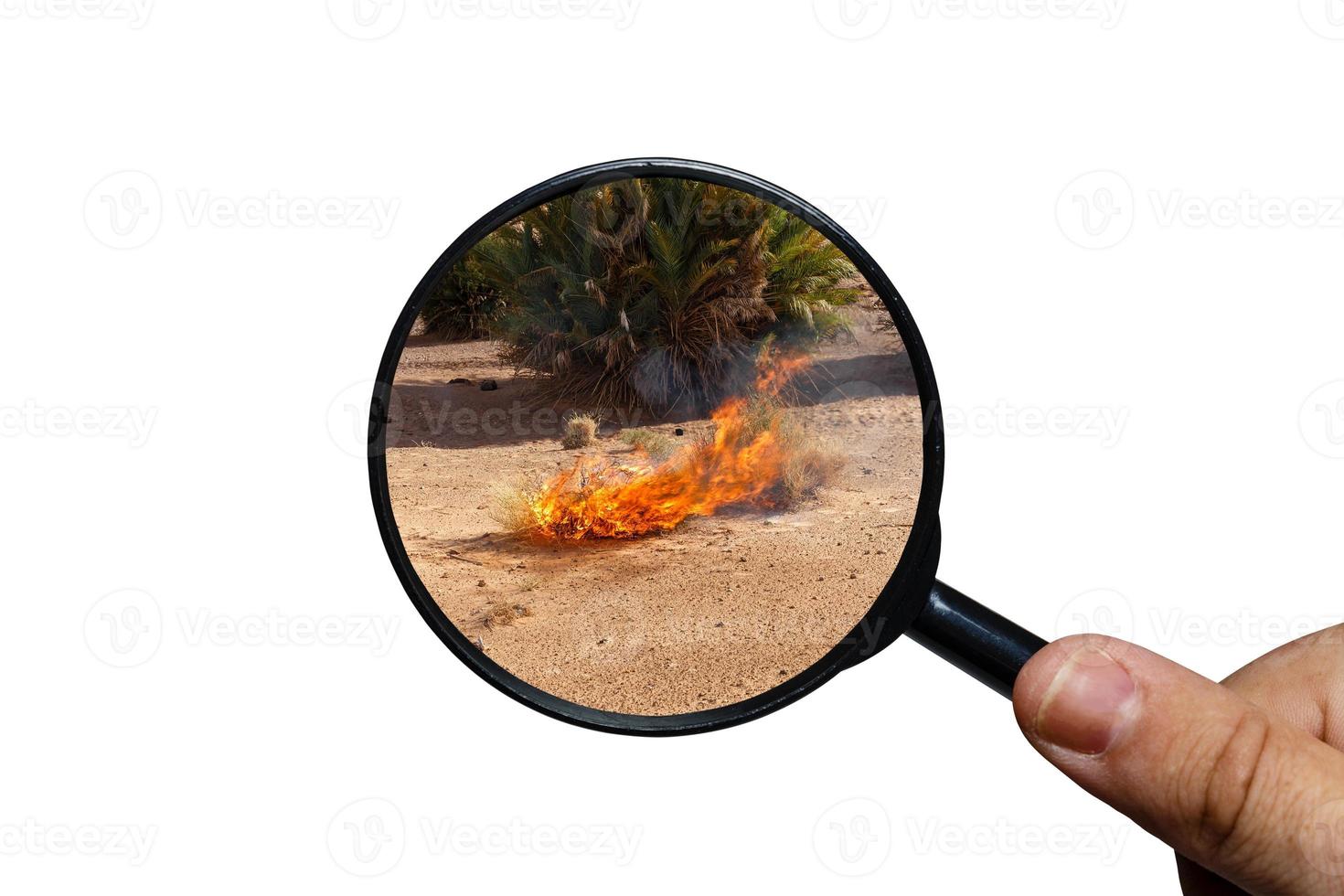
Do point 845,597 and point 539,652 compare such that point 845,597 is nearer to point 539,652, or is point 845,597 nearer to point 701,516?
point 701,516

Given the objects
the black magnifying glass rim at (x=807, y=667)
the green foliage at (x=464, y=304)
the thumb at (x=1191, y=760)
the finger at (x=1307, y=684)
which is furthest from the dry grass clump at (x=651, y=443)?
the finger at (x=1307, y=684)

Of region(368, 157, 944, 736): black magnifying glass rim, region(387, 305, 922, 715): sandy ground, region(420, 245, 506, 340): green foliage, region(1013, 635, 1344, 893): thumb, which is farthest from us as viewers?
region(387, 305, 922, 715): sandy ground

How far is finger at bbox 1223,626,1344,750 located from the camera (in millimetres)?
2490

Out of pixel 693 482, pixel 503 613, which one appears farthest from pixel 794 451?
pixel 503 613

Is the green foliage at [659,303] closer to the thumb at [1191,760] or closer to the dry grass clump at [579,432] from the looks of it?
the dry grass clump at [579,432]

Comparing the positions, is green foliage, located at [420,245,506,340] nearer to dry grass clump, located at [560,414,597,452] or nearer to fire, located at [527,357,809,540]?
dry grass clump, located at [560,414,597,452]

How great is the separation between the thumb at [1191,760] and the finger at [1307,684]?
2.44ft

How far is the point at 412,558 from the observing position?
225 centimetres

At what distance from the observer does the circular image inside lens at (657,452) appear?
85.9 inches

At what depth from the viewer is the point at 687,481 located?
7.51ft

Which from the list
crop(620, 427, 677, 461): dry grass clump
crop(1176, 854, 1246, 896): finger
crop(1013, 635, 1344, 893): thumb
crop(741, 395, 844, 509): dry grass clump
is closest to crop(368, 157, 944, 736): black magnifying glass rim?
crop(741, 395, 844, 509): dry grass clump

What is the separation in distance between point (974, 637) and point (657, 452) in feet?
2.87

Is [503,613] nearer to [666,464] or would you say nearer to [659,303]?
[666,464]

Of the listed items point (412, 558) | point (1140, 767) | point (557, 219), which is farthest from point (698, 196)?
point (1140, 767)
